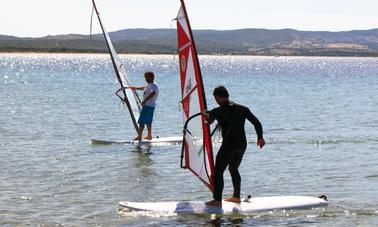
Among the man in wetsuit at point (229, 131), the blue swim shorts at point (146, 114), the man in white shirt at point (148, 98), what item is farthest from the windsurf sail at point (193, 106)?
the blue swim shorts at point (146, 114)

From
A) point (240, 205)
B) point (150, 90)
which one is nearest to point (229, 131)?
point (240, 205)

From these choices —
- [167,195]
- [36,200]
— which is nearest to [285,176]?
[167,195]

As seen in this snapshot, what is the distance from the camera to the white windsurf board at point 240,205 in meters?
10.3

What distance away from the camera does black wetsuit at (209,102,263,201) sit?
991 centimetres

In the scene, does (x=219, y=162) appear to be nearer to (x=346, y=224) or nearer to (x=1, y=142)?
(x=346, y=224)

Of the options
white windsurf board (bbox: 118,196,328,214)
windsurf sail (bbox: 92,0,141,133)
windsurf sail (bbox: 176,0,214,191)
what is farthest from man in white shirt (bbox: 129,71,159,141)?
white windsurf board (bbox: 118,196,328,214)

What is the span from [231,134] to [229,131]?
59mm

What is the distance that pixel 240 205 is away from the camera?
10445 millimetres

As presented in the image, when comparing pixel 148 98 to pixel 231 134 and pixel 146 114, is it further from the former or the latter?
pixel 231 134

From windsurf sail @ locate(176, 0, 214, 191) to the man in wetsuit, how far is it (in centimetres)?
19

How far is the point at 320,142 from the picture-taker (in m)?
18.9

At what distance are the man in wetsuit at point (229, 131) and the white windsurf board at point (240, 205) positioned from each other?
0.49 feet

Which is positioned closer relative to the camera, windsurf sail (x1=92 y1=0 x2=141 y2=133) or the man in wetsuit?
the man in wetsuit

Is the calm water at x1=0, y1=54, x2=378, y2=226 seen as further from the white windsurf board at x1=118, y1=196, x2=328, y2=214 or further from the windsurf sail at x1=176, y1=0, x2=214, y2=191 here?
the windsurf sail at x1=176, y1=0, x2=214, y2=191
